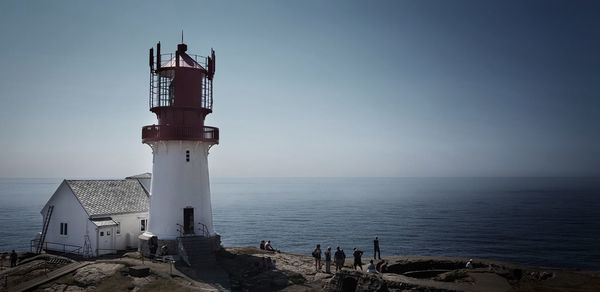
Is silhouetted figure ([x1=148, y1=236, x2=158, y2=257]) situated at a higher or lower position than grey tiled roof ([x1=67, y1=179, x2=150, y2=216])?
lower

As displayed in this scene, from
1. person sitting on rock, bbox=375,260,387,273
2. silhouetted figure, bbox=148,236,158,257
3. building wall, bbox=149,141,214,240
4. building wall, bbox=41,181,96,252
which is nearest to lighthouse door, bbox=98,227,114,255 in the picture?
building wall, bbox=41,181,96,252

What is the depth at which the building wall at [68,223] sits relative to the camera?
99.4 ft

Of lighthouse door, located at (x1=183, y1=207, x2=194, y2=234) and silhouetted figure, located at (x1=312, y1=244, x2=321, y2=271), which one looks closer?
silhouetted figure, located at (x1=312, y1=244, x2=321, y2=271)

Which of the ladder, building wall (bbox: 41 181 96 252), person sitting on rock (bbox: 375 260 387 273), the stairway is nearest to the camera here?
the stairway

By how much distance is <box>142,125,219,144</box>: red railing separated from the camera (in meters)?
28.4

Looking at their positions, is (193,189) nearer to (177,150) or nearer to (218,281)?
(177,150)

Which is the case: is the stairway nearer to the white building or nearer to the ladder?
the white building

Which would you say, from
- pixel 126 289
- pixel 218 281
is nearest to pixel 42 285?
pixel 126 289

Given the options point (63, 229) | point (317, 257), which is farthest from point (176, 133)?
point (317, 257)

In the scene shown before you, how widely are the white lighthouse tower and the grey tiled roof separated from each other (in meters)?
4.47

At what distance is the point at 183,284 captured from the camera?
21891 mm

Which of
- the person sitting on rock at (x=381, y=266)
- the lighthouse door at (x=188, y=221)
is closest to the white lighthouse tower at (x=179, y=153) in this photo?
the lighthouse door at (x=188, y=221)

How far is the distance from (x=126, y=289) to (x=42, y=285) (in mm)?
4134

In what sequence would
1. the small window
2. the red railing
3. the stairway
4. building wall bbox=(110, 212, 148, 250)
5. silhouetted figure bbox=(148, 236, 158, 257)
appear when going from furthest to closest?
the small window < building wall bbox=(110, 212, 148, 250) < the red railing < silhouetted figure bbox=(148, 236, 158, 257) < the stairway
